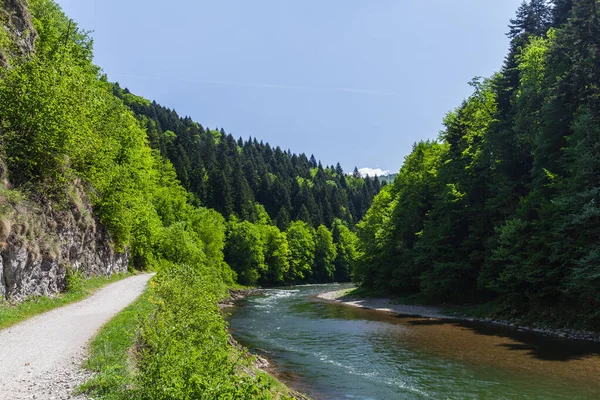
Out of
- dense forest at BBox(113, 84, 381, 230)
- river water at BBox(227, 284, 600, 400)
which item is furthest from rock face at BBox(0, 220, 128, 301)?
dense forest at BBox(113, 84, 381, 230)

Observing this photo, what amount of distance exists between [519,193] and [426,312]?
517 inches

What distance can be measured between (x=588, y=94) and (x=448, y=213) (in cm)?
1672

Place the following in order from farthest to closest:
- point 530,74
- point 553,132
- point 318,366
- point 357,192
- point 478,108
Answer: point 357,192 < point 478,108 < point 530,74 < point 553,132 < point 318,366

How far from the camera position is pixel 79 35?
38562 millimetres

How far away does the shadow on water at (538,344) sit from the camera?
20219 mm

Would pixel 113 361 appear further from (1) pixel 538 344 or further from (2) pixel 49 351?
(1) pixel 538 344

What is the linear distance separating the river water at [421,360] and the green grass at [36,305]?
960 centimetres

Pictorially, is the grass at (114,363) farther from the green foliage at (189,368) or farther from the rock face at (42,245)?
the rock face at (42,245)

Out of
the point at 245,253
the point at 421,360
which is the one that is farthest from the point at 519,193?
the point at 245,253

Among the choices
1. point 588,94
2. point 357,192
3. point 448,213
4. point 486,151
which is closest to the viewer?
point 588,94

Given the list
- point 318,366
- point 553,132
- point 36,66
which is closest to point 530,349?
point 318,366

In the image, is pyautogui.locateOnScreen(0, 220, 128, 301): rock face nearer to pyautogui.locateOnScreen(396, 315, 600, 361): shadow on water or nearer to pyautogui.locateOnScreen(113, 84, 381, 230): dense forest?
pyautogui.locateOnScreen(396, 315, 600, 361): shadow on water

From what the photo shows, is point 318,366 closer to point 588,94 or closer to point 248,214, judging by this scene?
point 588,94

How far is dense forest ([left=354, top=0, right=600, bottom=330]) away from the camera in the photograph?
83.0ft
